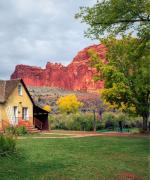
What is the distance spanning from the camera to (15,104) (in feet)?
138

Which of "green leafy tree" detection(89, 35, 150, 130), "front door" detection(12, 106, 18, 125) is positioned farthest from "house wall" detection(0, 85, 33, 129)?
"green leafy tree" detection(89, 35, 150, 130)

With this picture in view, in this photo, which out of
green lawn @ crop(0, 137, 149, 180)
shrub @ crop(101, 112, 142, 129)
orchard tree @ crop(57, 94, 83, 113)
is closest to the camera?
green lawn @ crop(0, 137, 149, 180)

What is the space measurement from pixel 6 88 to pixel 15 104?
1.99 m

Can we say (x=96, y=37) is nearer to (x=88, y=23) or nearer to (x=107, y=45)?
(x=88, y=23)

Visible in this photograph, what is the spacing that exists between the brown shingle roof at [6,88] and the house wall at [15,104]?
0.49 m

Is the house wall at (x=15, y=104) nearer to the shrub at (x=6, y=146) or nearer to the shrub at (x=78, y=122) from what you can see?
the shrub at (x=78, y=122)

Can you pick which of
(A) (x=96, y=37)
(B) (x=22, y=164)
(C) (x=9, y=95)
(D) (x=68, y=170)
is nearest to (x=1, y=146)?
(B) (x=22, y=164)

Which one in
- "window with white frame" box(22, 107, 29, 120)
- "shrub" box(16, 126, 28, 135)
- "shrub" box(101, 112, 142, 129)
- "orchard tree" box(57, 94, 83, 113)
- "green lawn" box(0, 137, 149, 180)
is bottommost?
"green lawn" box(0, 137, 149, 180)

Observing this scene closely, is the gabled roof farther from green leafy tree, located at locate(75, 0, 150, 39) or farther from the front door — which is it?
green leafy tree, located at locate(75, 0, 150, 39)

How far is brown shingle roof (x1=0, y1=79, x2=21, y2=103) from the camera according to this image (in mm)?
40281

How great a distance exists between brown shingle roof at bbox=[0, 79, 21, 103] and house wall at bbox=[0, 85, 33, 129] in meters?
0.49

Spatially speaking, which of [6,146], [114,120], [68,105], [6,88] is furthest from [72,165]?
[68,105]

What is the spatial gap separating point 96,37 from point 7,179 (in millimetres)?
10968

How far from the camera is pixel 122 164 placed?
15102 mm
